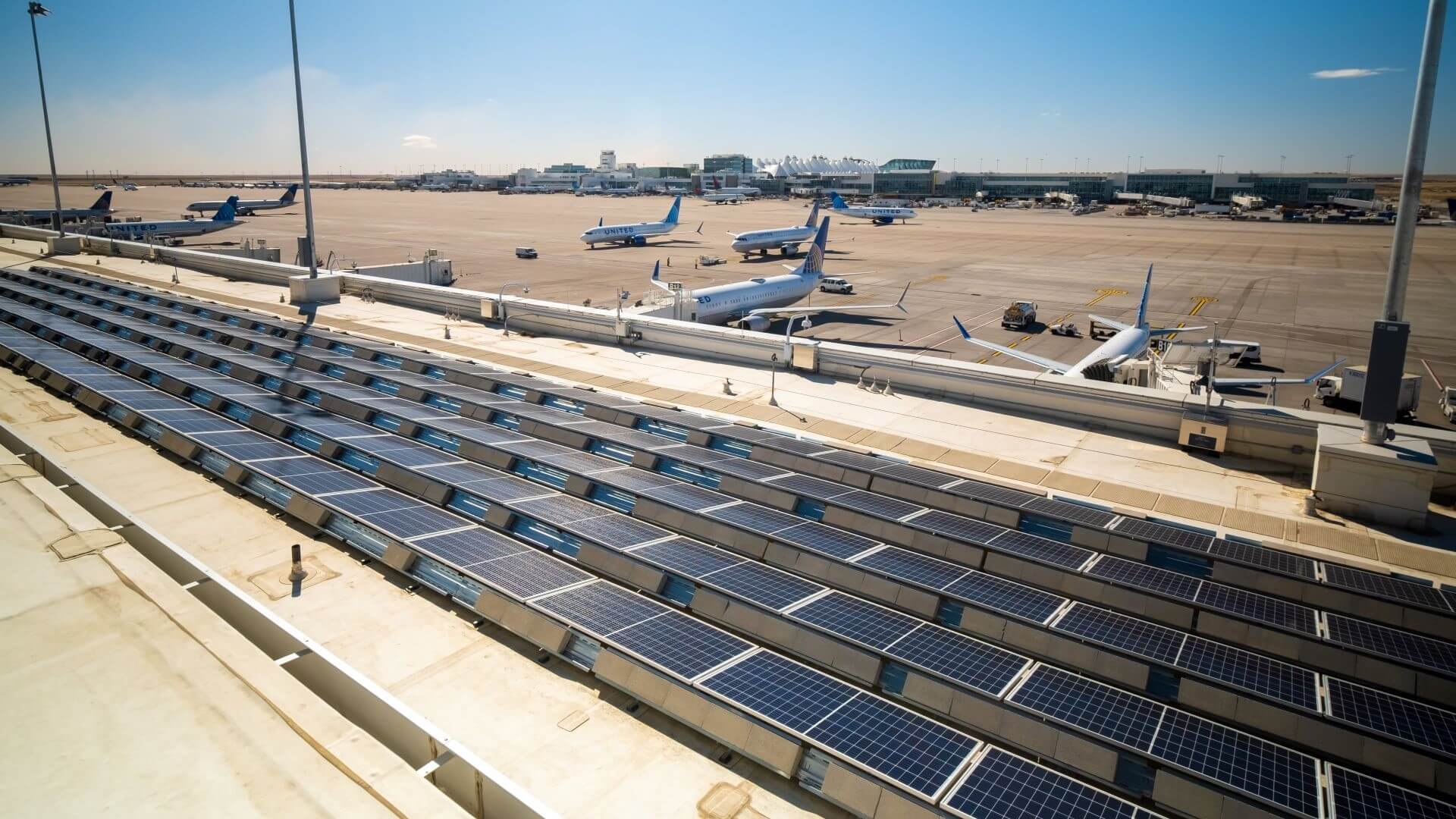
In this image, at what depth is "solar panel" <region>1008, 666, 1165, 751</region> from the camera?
460 inches

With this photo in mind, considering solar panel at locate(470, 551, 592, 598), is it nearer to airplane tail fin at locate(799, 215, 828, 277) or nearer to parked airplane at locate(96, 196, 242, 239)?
airplane tail fin at locate(799, 215, 828, 277)

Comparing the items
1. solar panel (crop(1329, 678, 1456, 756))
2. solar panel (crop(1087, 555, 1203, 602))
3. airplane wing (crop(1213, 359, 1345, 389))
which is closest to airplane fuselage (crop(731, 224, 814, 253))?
airplane wing (crop(1213, 359, 1345, 389))

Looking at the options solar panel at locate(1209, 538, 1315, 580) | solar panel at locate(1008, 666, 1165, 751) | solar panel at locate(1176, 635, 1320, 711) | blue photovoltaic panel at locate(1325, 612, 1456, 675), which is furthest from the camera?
solar panel at locate(1209, 538, 1315, 580)

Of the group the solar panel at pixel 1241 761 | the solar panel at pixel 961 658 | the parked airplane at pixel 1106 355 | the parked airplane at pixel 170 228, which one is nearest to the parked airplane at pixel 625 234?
the parked airplane at pixel 170 228

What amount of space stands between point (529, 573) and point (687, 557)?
3357mm

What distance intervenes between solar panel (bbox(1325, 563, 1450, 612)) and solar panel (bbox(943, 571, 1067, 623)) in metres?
6.39

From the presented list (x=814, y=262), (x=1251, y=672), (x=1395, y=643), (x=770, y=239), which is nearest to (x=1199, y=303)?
(x=814, y=262)

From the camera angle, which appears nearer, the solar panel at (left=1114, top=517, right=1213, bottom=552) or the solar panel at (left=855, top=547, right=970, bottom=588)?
the solar panel at (left=855, top=547, right=970, bottom=588)

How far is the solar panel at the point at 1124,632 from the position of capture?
14.0 meters

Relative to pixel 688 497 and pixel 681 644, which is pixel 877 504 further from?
pixel 681 644

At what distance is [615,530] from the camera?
18.2m

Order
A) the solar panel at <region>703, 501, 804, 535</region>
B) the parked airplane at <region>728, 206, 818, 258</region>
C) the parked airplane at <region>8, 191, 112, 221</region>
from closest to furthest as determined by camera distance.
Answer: the solar panel at <region>703, 501, 804, 535</region> < the parked airplane at <region>728, 206, 818, 258</region> < the parked airplane at <region>8, 191, 112, 221</region>

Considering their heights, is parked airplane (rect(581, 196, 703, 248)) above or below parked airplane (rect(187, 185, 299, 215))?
below

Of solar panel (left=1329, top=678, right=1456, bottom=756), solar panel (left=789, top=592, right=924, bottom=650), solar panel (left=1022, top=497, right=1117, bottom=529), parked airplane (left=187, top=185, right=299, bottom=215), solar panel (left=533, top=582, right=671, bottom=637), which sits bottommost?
solar panel (left=1329, top=678, right=1456, bottom=756)
